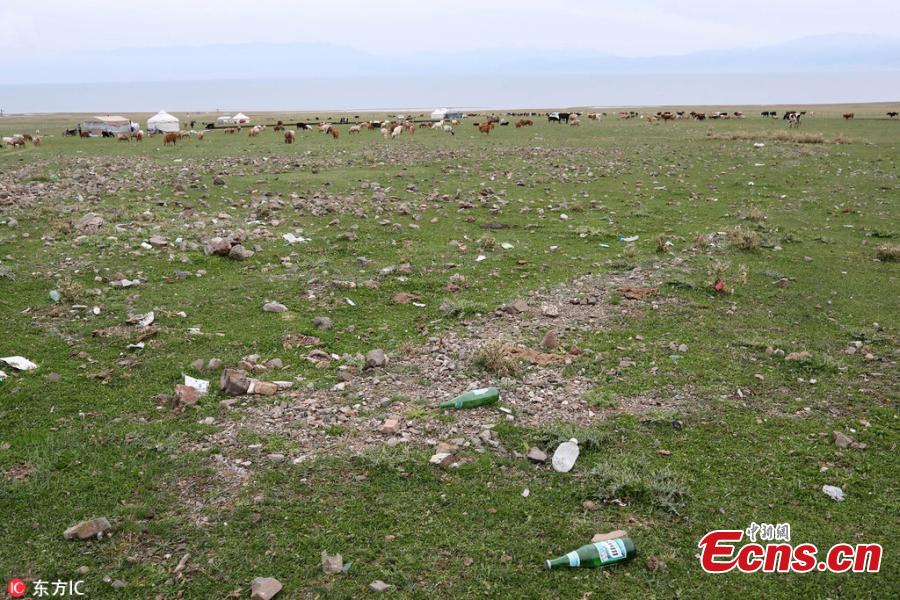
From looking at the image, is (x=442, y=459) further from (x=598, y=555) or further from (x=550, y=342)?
(x=550, y=342)

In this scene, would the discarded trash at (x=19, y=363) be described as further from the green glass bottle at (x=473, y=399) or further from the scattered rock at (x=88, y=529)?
the green glass bottle at (x=473, y=399)

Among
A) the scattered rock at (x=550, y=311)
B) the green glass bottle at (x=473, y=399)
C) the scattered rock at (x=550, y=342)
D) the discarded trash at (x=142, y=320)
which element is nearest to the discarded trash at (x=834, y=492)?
the green glass bottle at (x=473, y=399)

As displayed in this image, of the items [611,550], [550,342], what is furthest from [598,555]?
[550,342]

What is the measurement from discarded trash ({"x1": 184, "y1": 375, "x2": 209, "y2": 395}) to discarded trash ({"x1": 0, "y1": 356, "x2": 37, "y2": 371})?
181 centimetres

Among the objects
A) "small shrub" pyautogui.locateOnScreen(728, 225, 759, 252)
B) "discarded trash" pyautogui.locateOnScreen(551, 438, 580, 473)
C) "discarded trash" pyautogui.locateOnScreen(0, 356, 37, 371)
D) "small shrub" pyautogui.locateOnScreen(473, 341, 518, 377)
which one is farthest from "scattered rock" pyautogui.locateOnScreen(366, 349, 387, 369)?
"small shrub" pyautogui.locateOnScreen(728, 225, 759, 252)

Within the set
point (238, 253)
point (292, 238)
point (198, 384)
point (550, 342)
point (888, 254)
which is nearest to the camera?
point (198, 384)

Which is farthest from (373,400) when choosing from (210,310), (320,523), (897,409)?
(897,409)

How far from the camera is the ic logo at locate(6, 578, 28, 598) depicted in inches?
142

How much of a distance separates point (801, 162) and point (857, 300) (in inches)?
642

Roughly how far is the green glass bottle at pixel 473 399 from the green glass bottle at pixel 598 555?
6.50ft

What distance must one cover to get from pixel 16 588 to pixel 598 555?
3.77 meters

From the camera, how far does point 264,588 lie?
3.62 metres

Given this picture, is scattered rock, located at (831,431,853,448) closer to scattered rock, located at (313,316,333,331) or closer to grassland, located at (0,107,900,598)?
grassland, located at (0,107,900,598)

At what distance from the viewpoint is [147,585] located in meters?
3.68
